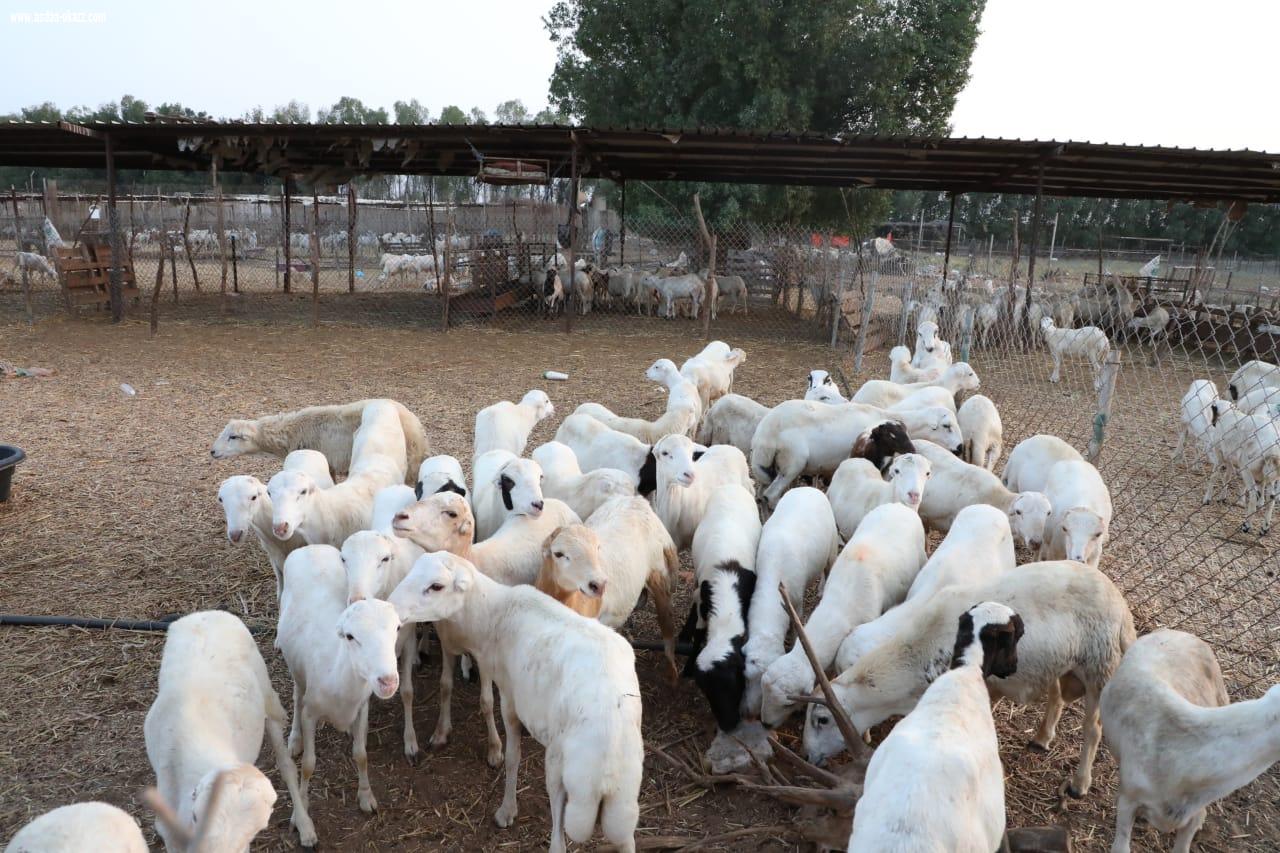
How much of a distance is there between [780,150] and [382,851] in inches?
536

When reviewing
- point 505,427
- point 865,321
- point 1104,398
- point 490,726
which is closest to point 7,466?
point 505,427

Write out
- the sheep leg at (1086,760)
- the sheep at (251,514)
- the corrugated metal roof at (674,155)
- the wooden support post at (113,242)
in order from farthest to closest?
the wooden support post at (113,242)
the corrugated metal roof at (674,155)
the sheep at (251,514)
the sheep leg at (1086,760)

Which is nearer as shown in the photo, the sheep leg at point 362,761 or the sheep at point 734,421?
the sheep leg at point 362,761

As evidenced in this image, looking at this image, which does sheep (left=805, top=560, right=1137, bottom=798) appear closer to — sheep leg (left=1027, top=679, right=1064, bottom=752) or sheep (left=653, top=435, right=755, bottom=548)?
sheep leg (left=1027, top=679, right=1064, bottom=752)

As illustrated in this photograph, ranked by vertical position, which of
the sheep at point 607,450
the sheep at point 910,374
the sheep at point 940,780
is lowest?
the sheep at point 940,780

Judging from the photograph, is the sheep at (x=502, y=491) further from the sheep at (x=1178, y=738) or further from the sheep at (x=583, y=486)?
the sheep at (x=1178, y=738)

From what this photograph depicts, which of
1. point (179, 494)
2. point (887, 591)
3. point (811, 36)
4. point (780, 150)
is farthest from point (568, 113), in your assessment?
point (887, 591)

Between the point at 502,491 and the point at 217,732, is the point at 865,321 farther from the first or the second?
the point at 217,732

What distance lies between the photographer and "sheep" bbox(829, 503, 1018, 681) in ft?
13.3

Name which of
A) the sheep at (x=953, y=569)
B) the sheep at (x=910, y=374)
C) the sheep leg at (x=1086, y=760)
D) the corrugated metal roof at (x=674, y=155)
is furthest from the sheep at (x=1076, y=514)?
the corrugated metal roof at (x=674, y=155)

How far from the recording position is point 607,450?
6.47m

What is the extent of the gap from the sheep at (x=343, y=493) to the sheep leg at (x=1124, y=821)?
423 cm

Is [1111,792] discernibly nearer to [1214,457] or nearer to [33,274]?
[1214,457]

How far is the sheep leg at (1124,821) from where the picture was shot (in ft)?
10.8
